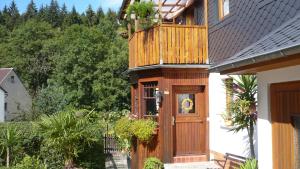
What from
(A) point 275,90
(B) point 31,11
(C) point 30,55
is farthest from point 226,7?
(B) point 31,11

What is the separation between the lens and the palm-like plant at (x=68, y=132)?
463 inches

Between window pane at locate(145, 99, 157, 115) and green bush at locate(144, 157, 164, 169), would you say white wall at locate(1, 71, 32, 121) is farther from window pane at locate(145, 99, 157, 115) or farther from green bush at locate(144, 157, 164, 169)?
green bush at locate(144, 157, 164, 169)

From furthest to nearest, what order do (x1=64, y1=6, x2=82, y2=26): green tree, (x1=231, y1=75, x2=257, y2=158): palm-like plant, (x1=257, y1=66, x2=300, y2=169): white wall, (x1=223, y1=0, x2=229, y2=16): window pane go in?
(x1=64, y1=6, x2=82, y2=26): green tree < (x1=223, y1=0, x2=229, y2=16): window pane < (x1=231, y1=75, x2=257, y2=158): palm-like plant < (x1=257, y1=66, x2=300, y2=169): white wall

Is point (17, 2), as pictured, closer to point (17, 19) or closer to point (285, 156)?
point (17, 19)

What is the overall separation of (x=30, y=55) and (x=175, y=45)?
5054 cm

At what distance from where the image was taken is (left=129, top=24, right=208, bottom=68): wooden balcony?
13.6 m

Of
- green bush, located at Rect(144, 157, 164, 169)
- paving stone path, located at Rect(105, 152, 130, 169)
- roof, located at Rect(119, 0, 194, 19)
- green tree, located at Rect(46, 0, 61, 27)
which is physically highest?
green tree, located at Rect(46, 0, 61, 27)

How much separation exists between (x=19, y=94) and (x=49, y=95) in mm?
17602

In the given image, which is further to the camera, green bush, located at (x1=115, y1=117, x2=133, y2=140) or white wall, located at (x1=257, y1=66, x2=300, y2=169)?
green bush, located at (x1=115, y1=117, x2=133, y2=140)

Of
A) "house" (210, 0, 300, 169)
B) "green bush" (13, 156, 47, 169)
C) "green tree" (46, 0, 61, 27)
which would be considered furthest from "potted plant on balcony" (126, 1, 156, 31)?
"green tree" (46, 0, 61, 27)

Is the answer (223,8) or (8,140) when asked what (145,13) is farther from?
(8,140)

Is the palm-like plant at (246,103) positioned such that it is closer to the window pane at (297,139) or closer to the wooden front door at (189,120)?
the window pane at (297,139)

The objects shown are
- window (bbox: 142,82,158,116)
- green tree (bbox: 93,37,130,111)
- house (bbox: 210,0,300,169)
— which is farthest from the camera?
green tree (bbox: 93,37,130,111)

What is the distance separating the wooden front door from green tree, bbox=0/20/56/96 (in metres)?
46.5
